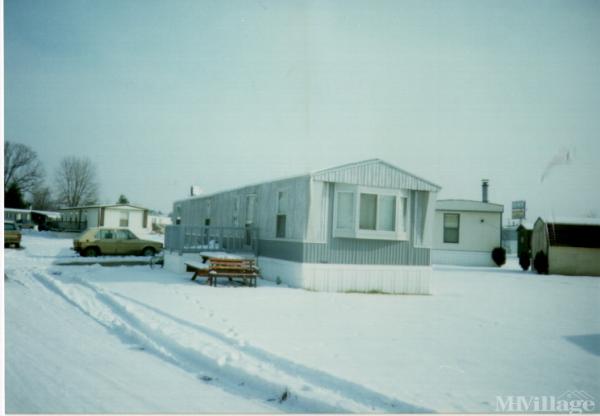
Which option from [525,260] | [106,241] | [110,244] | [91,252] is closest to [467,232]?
[525,260]

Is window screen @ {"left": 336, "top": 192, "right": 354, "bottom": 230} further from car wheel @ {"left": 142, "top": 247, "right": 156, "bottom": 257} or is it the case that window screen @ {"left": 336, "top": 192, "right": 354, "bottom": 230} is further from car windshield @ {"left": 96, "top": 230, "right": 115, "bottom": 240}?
car windshield @ {"left": 96, "top": 230, "right": 115, "bottom": 240}

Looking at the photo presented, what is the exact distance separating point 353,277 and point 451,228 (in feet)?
47.7

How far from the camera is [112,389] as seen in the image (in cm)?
423

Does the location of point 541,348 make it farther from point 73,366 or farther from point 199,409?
point 73,366

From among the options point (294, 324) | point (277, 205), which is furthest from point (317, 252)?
point (294, 324)

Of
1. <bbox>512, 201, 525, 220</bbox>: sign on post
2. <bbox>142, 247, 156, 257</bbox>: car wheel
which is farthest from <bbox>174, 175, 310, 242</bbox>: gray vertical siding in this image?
<bbox>512, 201, 525, 220</bbox>: sign on post

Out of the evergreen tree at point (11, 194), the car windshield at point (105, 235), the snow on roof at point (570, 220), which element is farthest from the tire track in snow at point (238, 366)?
the snow on roof at point (570, 220)

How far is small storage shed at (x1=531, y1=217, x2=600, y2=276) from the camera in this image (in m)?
19.8

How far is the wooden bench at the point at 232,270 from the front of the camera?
11.4 meters

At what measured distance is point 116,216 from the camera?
34.3m

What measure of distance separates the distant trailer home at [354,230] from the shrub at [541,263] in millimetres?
10560

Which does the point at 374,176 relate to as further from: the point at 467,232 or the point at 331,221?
the point at 467,232

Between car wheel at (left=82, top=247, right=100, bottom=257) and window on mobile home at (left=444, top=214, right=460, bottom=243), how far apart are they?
17.2m

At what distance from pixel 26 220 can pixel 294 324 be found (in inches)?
1955
